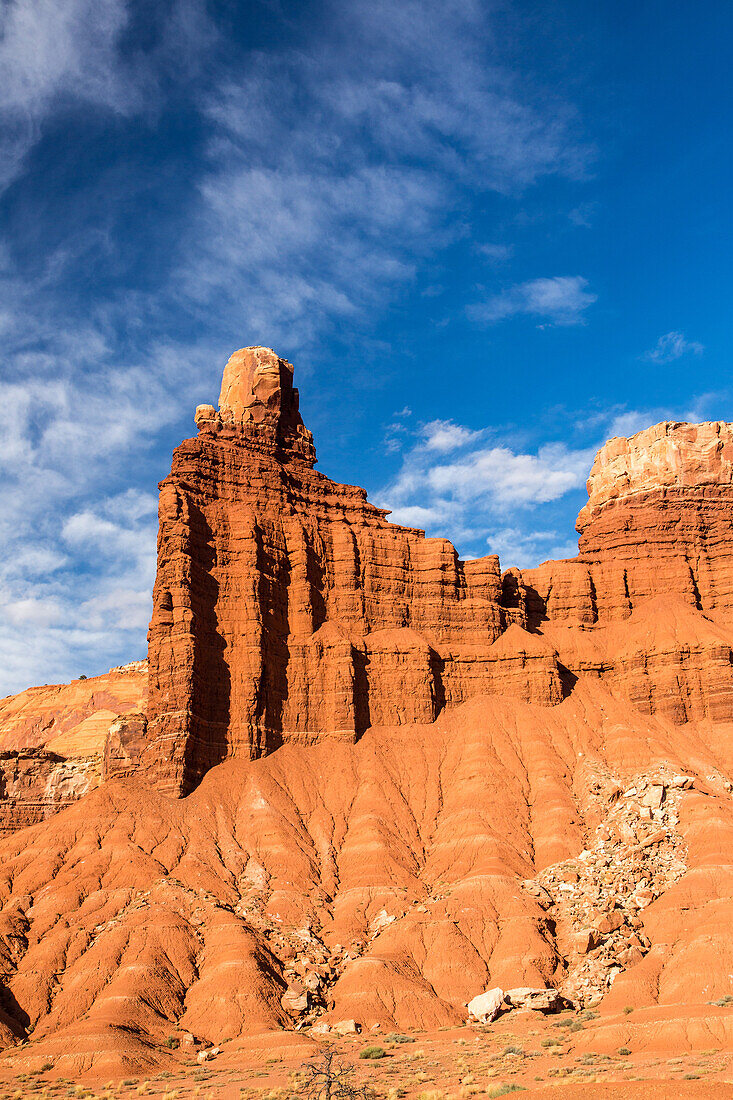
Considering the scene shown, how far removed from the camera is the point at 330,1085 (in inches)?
1164

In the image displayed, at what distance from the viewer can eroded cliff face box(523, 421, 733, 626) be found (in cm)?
9669

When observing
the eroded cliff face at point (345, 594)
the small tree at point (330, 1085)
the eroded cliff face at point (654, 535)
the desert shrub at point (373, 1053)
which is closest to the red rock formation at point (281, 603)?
the eroded cliff face at point (345, 594)

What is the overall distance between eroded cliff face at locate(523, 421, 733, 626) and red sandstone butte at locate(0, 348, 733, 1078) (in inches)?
11.9

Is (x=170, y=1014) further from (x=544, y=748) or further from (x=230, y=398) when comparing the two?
(x=230, y=398)

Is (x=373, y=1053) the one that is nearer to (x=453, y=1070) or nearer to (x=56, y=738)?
(x=453, y=1070)

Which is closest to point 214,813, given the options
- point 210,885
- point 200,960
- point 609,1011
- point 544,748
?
point 210,885

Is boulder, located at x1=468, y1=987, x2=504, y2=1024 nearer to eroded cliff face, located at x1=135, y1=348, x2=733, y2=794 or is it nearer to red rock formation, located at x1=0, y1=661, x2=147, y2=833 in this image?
eroded cliff face, located at x1=135, y1=348, x2=733, y2=794

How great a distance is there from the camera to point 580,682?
8669 centimetres

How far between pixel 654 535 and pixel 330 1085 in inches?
3096

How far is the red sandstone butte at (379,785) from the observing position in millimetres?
49562

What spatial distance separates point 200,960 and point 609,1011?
2240 cm

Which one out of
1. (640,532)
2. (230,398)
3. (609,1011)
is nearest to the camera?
(609,1011)

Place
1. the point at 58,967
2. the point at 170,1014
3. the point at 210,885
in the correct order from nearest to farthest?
1. the point at 170,1014
2. the point at 58,967
3. the point at 210,885

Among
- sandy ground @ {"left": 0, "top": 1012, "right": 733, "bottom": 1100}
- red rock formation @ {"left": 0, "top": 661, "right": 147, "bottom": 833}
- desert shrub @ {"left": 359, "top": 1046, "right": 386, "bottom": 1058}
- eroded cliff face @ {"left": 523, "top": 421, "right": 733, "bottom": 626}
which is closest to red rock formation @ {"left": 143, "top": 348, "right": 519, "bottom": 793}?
red rock formation @ {"left": 0, "top": 661, "right": 147, "bottom": 833}
